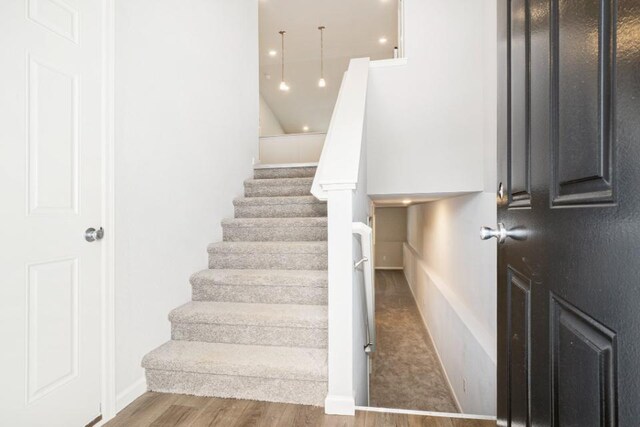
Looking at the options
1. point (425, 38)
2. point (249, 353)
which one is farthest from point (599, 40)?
point (425, 38)

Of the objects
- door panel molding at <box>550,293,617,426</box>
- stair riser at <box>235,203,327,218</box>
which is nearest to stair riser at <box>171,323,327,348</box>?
stair riser at <box>235,203,327,218</box>

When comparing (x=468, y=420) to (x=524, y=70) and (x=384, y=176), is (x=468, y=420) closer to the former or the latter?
(x=524, y=70)

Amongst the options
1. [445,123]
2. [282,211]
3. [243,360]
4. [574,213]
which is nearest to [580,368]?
[574,213]

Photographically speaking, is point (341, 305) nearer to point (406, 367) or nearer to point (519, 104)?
point (519, 104)

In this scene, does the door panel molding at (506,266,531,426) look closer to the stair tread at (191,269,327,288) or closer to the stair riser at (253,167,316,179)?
the stair tread at (191,269,327,288)

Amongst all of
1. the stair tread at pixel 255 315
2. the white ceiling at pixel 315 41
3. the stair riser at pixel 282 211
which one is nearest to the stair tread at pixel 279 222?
the stair riser at pixel 282 211

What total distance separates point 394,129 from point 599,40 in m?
2.80

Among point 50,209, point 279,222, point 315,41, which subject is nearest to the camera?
point 50,209

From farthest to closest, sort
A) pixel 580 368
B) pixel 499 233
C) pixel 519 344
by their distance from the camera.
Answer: pixel 499 233
pixel 519 344
pixel 580 368

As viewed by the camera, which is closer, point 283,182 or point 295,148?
point 283,182

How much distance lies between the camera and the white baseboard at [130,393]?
5.63 feet

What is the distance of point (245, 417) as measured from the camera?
5.35 ft

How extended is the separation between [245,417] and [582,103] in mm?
1753

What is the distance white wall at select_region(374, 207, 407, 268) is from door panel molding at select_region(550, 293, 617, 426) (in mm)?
9590
